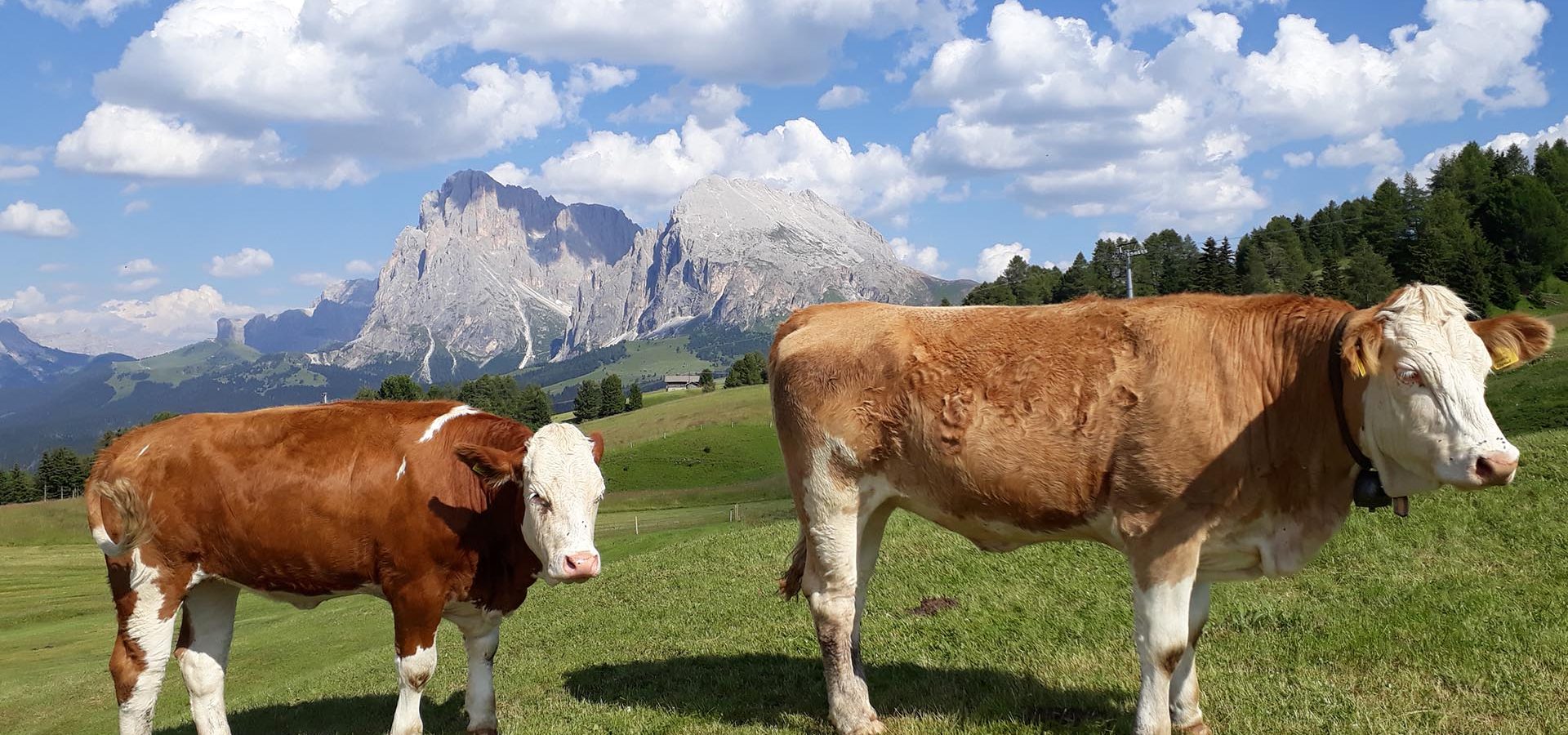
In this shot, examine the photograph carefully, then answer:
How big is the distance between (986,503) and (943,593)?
567cm

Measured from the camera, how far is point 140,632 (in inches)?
331

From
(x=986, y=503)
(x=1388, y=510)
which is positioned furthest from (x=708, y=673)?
(x=1388, y=510)

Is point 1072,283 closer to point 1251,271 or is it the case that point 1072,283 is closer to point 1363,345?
point 1251,271

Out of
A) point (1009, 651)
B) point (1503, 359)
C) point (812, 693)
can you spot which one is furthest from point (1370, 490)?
point (812, 693)

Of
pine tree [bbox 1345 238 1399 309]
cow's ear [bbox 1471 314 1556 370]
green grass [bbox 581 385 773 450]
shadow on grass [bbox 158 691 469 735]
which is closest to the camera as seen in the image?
cow's ear [bbox 1471 314 1556 370]

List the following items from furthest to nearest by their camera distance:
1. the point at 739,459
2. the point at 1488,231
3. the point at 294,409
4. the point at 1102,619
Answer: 1. the point at 1488,231
2. the point at 739,459
3. the point at 1102,619
4. the point at 294,409

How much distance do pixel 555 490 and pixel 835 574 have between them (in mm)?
A: 2325

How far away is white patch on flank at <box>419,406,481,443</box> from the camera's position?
8625 mm

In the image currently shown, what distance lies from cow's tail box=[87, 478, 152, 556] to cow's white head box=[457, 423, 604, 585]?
273cm

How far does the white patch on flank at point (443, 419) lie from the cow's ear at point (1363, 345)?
22.8 feet

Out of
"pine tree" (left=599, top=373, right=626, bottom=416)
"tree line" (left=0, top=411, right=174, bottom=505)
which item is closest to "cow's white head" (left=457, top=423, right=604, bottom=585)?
"tree line" (left=0, top=411, right=174, bottom=505)

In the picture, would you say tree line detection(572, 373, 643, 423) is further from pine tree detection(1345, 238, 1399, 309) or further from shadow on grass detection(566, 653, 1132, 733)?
shadow on grass detection(566, 653, 1132, 733)

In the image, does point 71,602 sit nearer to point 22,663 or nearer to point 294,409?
point 22,663

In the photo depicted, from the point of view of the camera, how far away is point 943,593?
1230 centimetres
